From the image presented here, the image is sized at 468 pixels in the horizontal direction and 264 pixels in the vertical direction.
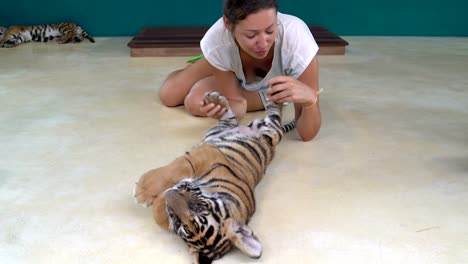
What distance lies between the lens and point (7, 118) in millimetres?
2670

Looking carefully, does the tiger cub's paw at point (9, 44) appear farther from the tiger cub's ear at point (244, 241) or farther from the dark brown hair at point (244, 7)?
the tiger cub's ear at point (244, 241)

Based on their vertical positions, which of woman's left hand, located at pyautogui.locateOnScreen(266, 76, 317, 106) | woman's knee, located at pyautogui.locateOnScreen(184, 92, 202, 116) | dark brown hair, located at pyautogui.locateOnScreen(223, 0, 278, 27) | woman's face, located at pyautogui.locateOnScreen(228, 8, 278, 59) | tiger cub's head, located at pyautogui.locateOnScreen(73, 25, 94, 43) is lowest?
tiger cub's head, located at pyautogui.locateOnScreen(73, 25, 94, 43)

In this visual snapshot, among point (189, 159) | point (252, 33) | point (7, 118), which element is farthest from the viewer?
point (7, 118)

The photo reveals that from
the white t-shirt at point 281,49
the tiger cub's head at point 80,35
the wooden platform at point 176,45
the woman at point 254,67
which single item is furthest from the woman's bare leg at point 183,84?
the tiger cub's head at point 80,35

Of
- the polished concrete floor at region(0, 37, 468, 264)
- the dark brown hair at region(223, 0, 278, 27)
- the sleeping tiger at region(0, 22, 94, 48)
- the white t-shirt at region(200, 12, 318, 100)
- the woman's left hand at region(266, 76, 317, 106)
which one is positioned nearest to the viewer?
the polished concrete floor at region(0, 37, 468, 264)

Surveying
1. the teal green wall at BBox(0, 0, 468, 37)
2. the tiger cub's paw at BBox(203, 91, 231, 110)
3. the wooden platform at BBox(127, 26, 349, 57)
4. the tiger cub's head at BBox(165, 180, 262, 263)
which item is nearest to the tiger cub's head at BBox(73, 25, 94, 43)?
the teal green wall at BBox(0, 0, 468, 37)

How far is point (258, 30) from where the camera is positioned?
1.85 metres

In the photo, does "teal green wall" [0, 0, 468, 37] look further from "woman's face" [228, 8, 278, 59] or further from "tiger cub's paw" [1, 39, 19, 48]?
"woman's face" [228, 8, 278, 59]

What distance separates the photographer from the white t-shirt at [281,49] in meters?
2.18

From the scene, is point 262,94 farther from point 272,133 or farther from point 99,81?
point 99,81

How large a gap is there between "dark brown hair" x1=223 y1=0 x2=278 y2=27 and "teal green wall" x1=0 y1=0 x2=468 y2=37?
11.7 ft

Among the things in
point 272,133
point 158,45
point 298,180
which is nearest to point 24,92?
point 158,45

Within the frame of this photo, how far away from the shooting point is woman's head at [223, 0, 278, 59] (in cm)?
183

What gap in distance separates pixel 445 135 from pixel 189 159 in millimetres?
1366
